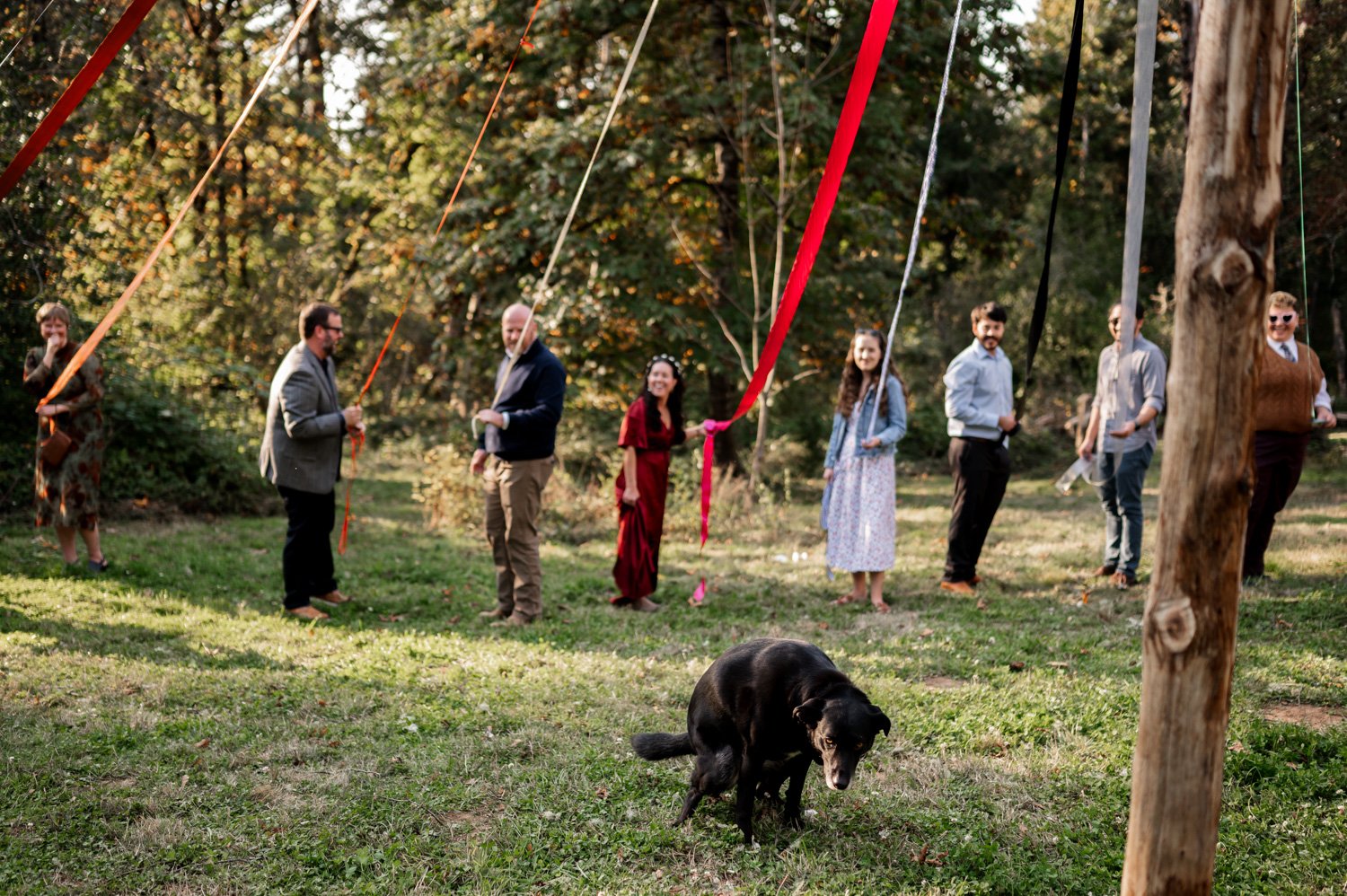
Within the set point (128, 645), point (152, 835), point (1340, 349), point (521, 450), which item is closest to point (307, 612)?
point (128, 645)

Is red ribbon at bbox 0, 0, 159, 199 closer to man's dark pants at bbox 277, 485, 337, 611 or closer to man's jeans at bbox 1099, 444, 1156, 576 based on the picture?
man's dark pants at bbox 277, 485, 337, 611

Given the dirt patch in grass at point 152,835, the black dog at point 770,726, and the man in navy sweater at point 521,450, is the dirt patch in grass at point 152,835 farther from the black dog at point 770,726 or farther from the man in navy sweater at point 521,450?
the man in navy sweater at point 521,450

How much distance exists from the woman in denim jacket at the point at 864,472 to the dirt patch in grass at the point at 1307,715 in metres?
3.00

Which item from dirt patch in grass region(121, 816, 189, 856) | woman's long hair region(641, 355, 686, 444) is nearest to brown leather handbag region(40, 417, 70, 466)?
woman's long hair region(641, 355, 686, 444)

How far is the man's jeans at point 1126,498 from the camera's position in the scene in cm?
773

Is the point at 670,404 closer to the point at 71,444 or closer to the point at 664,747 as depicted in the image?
the point at 664,747

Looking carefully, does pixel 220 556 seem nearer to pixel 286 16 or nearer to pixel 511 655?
pixel 511 655

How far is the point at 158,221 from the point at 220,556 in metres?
11.8

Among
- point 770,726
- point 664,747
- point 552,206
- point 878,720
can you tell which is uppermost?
point 552,206

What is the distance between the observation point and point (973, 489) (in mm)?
7824

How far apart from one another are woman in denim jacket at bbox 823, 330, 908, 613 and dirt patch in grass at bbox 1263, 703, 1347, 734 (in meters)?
3.00

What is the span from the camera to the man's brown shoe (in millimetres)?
7305

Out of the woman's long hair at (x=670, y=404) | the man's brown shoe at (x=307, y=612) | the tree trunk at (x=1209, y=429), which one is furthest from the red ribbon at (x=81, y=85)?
the woman's long hair at (x=670, y=404)

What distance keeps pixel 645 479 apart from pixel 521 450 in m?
1.19
